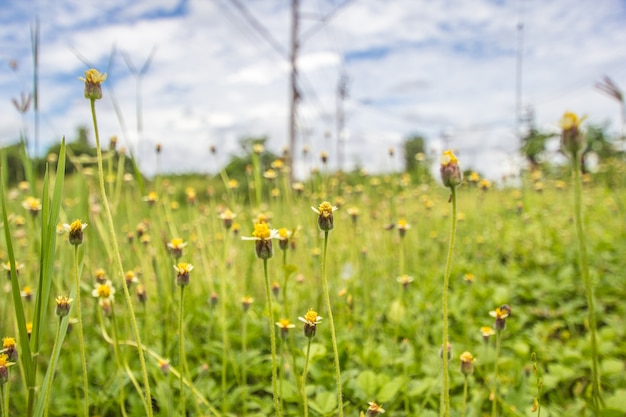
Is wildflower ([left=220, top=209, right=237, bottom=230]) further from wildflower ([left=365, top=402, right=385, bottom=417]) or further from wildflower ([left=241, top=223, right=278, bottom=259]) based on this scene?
wildflower ([left=365, top=402, right=385, bottom=417])

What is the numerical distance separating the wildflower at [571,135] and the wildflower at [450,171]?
0.14 meters

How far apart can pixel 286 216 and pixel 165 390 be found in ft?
3.91

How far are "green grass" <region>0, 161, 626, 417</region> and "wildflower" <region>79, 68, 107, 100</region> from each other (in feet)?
0.70

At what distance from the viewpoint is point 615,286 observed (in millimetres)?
2178

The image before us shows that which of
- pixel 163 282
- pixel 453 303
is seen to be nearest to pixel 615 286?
pixel 453 303

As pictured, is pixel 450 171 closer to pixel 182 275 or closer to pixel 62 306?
pixel 182 275

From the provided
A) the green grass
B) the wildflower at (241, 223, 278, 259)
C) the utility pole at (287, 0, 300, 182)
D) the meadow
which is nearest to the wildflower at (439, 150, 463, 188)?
the meadow

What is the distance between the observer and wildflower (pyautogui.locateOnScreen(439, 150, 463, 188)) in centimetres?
63

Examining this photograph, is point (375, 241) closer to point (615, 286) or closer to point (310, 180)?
point (310, 180)

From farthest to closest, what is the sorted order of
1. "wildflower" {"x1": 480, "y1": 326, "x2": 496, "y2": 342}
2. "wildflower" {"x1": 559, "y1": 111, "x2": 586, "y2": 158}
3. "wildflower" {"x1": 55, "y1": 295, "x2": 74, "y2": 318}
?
"wildflower" {"x1": 480, "y1": 326, "x2": 496, "y2": 342}, "wildflower" {"x1": 55, "y1": 295, "x2": 74, "y2": 318}, "wildflower" {"x1": 559, "y1": 111, "x2": 586, "y2": 158}

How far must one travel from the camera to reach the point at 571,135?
57 centimetres

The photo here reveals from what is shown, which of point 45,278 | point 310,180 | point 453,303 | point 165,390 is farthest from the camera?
point 310,180

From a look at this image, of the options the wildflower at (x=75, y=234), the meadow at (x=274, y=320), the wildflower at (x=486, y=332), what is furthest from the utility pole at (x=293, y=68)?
the wildflower at (x=75, y=234)

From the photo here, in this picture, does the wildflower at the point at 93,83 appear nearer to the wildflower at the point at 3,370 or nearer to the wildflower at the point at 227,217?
the wildflower at the point at 3,370
